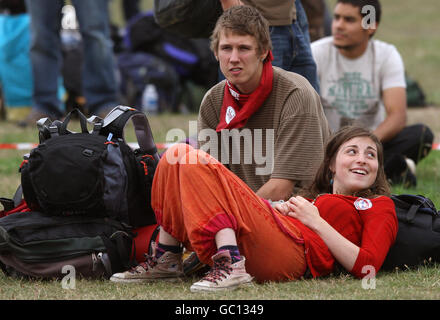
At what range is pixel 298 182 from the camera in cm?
383

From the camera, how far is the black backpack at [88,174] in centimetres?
325

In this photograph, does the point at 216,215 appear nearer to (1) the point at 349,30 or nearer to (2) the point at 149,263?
(2) the point at 149,263

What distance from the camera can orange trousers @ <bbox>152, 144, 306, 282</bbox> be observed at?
3.00 meters

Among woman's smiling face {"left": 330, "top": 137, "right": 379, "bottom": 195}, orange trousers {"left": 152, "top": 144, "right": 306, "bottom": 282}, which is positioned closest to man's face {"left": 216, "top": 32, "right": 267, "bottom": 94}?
woman's smiling face {"left": 330, "top": 137, "right": 379, "bottom": 195}

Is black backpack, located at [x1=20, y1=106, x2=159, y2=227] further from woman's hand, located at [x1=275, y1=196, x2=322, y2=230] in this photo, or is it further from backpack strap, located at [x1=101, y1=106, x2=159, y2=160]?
woman's hand, located at [x1=275, y1=196, x2=322, y2=230]

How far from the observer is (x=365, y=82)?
5.71 m

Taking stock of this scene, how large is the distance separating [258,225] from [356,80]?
2.90 meters

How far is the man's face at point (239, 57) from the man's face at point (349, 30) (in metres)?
2.04

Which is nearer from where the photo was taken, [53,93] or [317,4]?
[317,4]

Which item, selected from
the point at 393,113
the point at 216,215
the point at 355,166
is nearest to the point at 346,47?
the point at 393,113

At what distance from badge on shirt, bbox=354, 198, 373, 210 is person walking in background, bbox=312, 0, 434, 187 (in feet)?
7.71

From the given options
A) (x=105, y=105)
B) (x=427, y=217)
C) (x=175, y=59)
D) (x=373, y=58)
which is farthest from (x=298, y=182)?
(x=175, y=59)

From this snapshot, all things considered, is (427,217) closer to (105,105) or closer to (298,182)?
(298,182)
